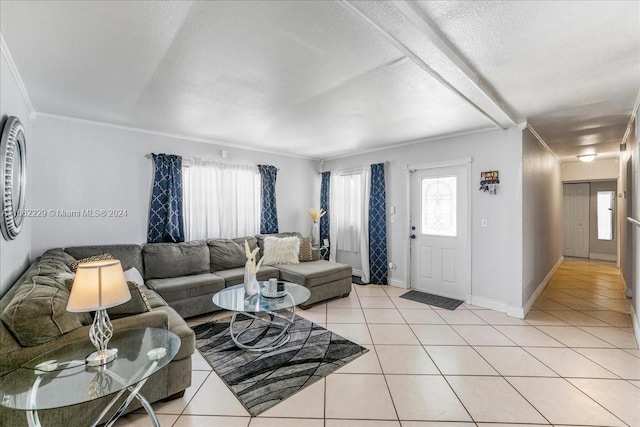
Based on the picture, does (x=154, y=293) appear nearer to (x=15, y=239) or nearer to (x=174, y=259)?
(x=174, y=259)

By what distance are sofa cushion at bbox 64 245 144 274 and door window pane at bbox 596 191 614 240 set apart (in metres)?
9.61

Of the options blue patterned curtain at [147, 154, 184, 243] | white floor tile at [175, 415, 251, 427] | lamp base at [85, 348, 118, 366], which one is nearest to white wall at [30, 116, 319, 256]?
blue patterned curtain at [147, 154, 184, 243]

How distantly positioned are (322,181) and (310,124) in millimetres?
2333

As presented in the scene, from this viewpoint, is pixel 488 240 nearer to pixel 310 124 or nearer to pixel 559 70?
pixel 559 70

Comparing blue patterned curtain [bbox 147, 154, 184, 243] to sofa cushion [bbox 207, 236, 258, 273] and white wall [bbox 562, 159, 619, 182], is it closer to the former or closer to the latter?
sofa cushion [bbox 207, 236, 258, 273]

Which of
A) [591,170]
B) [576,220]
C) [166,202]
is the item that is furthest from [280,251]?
[576,220]

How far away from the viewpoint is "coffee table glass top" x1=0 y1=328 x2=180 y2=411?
3.99 feet

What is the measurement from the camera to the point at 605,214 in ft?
22.3

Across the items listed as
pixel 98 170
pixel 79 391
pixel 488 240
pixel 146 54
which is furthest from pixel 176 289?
pixel 488 240

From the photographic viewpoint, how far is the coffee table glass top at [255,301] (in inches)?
104

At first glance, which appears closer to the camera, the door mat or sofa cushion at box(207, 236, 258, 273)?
the door mat

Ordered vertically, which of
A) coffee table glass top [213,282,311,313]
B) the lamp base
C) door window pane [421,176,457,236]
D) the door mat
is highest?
door window pane [421,176,457,236]

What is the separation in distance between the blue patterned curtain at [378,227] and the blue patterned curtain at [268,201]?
1734 mm

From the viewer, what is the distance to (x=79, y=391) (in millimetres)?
1268
